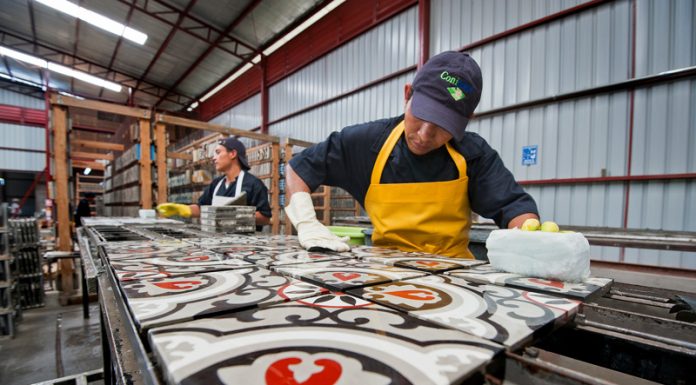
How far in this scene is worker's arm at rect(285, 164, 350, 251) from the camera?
1384mm

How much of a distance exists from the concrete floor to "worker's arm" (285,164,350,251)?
2432 millimetres

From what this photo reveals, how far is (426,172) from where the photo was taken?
1.65 m

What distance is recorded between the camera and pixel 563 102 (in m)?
4.57

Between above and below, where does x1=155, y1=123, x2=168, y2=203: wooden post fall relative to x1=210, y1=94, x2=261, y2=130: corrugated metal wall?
below

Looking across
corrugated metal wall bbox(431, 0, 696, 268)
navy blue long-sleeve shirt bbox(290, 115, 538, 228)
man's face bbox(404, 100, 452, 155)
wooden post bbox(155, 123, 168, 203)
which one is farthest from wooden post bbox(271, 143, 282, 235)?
man's face bbox(404, 100, 452, 155)

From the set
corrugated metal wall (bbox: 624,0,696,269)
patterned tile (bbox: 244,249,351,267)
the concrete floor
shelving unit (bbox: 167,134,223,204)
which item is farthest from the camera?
shelving unit (bbox: 167,134,223,204)

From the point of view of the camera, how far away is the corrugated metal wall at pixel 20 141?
14.9m

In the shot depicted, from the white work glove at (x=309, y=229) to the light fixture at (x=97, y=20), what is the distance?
416 inches

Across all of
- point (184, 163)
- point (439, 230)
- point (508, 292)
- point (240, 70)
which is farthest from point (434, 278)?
point (240, 70)

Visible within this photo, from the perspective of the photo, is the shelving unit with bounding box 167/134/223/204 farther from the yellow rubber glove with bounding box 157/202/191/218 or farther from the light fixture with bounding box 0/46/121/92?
the light fixture with bounding box 0/46/121/92

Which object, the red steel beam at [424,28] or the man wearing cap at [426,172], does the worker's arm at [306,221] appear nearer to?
the man wearing cap at [426,172]

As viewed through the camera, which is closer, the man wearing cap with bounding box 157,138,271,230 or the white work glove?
the white work glove

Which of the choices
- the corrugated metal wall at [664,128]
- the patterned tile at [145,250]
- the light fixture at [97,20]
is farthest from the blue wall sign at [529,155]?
the light fixture at [97,20]

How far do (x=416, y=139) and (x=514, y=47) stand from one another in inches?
180
